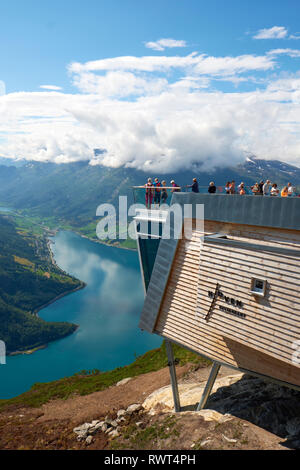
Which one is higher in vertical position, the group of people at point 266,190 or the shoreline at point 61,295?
the group of people at point 266,190

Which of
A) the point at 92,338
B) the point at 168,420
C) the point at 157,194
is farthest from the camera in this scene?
the point at 92,338

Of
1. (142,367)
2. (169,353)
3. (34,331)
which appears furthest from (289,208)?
(34,331)

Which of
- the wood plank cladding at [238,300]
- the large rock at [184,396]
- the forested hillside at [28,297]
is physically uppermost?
the wood plank cladding at [238,300]

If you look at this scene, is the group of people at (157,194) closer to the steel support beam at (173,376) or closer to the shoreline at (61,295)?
the steel support beam at (173,376)

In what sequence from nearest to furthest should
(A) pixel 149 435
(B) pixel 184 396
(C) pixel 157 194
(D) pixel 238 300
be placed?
(D) pixel 238 300, (A) pixel 149 435, (C) pixel 157 194, (B) pixel 184 396

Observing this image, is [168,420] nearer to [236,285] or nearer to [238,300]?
[238,300]

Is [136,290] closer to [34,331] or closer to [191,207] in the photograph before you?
[34,331]

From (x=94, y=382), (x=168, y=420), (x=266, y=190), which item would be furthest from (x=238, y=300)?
(x=94, y=382)

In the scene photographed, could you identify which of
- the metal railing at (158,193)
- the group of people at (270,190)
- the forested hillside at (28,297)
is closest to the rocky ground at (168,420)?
the group of people at (270,190)
